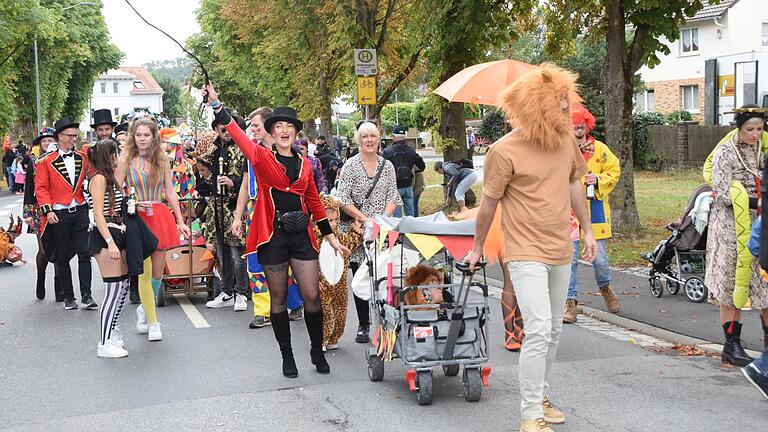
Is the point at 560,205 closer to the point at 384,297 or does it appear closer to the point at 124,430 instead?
the point at 384,297

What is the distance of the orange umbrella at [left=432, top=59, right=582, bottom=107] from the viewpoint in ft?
30.8

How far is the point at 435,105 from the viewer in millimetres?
21406

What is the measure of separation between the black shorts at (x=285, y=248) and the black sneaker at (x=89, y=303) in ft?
14.5

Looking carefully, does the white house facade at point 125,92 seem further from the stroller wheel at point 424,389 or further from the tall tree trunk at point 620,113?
the stroller wheel at point 424,389

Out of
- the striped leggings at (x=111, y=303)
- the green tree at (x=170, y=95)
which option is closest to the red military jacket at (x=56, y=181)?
the striped leggings at (x=111, y=303)

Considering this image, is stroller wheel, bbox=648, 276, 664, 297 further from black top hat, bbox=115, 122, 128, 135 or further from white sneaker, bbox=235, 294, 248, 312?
black top hat, bbox=115, 122, 128, 135

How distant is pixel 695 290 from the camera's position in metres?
10.1

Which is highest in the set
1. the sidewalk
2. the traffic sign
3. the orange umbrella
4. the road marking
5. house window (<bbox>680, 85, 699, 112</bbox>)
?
house window (<bbox>680, 85, 699, 112</bbox>)

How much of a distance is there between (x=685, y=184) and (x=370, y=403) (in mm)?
23312

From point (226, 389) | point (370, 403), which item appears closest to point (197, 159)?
point (226, 389)

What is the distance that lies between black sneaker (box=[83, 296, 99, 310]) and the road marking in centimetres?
94

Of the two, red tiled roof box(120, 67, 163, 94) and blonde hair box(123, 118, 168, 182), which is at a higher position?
red tiled roof box(120, 67, 163, 94)

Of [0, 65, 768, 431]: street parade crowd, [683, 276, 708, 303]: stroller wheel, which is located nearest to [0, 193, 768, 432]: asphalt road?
[0, 65, 768, 431]: street parade crowd

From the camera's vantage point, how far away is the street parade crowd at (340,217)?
5.68 metres
